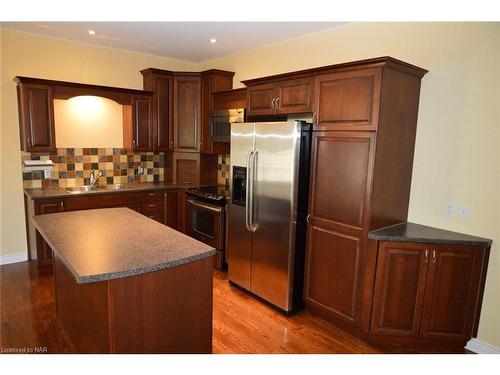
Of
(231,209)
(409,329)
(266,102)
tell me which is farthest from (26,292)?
(409,329)

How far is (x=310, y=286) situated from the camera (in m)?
2.98

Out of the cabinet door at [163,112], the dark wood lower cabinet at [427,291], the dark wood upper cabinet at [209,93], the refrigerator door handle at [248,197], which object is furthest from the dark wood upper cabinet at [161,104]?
the dark wood lower cabinet at [427,291]

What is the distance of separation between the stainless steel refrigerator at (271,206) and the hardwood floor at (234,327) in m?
0.17

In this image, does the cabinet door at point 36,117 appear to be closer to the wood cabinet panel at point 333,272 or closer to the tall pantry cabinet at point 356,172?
the tall pantry cabinet at point 356,172

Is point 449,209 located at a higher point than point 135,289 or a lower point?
higher

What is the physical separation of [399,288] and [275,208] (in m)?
1.18

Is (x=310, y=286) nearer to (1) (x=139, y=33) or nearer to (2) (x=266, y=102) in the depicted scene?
(2) (x=266, y=102)

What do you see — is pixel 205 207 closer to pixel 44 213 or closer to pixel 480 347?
pixel 44 213

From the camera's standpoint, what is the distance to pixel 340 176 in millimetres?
2664

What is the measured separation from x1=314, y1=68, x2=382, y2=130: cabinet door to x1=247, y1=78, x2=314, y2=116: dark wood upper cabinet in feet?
0.38

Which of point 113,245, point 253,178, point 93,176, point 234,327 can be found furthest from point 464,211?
point 93,176

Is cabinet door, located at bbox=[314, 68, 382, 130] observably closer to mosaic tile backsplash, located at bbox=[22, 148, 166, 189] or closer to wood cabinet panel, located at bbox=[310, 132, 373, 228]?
wood cabinet panel, located at bbox=[310, 132, 373, 228]

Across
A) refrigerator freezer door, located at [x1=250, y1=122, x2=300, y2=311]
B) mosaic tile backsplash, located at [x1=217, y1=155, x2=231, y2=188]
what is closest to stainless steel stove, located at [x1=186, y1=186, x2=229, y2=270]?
mosaic tile backsplash, located at [x1=217, y1=155, x2=231, y2=188]

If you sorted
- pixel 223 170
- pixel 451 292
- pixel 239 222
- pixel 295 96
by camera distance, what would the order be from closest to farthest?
pixel 451 292, pixel 295 96, pixel 239 222, pixel 223 170
